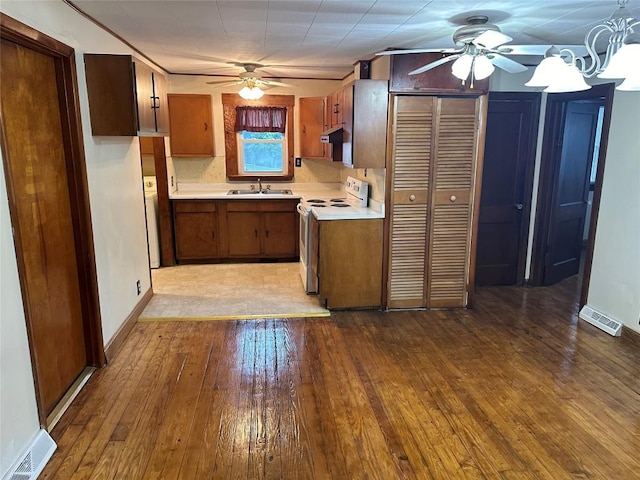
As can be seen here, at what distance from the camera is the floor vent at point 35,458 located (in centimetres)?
194

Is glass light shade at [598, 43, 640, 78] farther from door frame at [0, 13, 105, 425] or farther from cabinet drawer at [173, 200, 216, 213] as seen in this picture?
cabinet drawer at [173, 200, 216, 213]

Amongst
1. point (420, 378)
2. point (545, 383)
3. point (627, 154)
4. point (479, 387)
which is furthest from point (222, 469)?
point (627, 154)

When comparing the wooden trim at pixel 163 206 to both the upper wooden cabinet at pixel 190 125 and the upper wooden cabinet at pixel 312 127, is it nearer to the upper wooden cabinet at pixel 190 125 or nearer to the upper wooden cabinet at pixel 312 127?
A: the upper wooden cabinet at pixel 190 125

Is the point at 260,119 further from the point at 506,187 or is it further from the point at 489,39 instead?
the point at 489,39

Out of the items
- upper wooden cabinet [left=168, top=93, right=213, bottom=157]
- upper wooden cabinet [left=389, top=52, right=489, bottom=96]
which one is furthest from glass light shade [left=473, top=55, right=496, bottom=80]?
upper wooden cabinet [left=168, top=93, right=213, bottom=157]

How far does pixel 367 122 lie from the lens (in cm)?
367

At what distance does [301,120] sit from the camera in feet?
18.8

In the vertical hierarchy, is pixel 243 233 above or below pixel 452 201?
below

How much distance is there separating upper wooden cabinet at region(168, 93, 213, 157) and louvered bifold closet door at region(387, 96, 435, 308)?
2.78m

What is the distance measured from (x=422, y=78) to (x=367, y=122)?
22.3 inches

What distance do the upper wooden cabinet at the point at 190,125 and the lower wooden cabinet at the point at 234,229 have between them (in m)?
0.71

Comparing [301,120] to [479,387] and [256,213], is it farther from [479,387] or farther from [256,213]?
[479,387]

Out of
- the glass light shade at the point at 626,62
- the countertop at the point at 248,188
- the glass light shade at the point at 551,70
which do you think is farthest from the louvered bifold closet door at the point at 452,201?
the glass light shade at the point at 626,62

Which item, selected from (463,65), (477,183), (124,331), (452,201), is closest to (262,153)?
(452,201)
